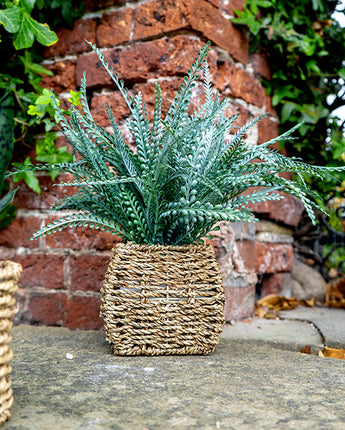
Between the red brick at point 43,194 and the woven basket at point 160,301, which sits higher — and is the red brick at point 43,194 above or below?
above

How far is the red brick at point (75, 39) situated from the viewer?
1.74m

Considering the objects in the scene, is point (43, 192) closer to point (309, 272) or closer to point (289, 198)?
point (289, 198)

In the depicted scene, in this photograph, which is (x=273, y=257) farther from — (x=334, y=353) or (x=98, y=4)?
(x=98, y=4)

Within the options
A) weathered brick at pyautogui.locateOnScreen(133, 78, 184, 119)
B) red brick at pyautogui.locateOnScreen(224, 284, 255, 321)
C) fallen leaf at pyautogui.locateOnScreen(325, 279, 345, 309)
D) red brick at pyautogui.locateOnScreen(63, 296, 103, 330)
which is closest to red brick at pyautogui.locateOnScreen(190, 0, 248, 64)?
weathered brick at pyautogui.locateOnScreen(133, 78, 184, 119)

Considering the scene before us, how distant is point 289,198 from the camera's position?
7.25ft

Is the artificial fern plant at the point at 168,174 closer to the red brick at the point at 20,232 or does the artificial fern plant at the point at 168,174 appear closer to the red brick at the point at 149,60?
A: the red brick at the point at 149,60

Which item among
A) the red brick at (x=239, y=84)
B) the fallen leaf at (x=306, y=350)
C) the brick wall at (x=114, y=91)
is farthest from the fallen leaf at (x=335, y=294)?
the red brick at (x=239, y=84)

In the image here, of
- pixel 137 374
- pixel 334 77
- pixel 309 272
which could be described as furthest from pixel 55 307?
pixel 334 77

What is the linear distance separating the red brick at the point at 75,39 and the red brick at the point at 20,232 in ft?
2.28

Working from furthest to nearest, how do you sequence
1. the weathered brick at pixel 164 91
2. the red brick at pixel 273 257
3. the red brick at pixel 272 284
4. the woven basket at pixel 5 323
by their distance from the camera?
the red brick at pixel 272 284
the red brick at pixel 273 257
the weathered brick at pixel 164 91
the woven basket at pixel 5 323

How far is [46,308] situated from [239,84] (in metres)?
1.20

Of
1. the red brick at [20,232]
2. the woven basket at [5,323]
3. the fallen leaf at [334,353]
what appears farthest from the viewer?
the red brick at [20,232]

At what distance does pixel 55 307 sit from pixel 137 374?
0.74 meters

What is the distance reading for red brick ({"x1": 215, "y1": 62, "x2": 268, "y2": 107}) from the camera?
173 centimetres
